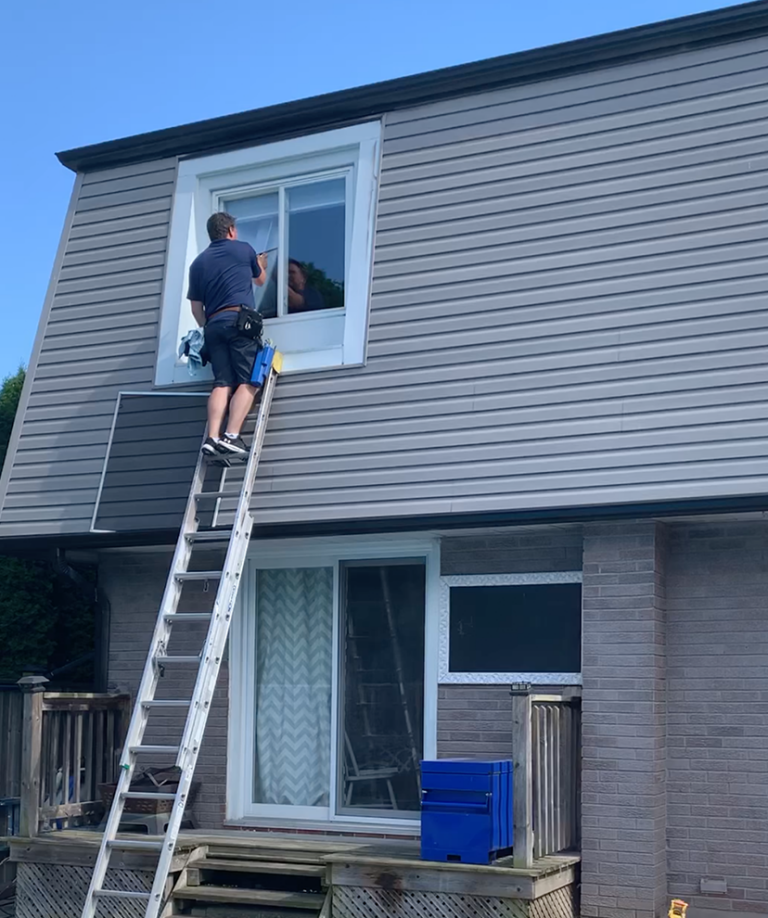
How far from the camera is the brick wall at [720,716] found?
27.3 ft

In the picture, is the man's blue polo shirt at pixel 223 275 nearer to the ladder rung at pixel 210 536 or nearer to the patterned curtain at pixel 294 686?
the ladder rung at pixel 210 536

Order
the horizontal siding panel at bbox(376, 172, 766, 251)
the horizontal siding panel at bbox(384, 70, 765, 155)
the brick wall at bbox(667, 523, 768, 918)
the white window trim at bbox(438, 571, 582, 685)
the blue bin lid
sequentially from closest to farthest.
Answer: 1. the blue bin lid
2. the brick wall at bbox(667, 523, 768, 918)
3. the horizontal siding panel at bbox(376, 172, 766, 251)
4. the horizontal siding panel at bbox(384, 70, 765, 155)
5. the white window trim at bbox(438, 571, 582, 685)

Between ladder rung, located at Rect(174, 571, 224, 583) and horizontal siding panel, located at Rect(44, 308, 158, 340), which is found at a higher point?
horizontal siding panel, located at Rect(44, 308, 158, 340)

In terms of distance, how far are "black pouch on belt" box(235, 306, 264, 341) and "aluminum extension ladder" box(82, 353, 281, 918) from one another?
26 cm

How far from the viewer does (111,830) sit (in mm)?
8102

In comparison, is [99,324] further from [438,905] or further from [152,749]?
[438,905]

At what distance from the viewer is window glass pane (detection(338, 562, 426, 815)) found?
9.64m

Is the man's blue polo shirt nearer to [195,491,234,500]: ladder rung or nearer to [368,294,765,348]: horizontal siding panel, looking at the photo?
[368,294,765,348]: horizontal siding panel

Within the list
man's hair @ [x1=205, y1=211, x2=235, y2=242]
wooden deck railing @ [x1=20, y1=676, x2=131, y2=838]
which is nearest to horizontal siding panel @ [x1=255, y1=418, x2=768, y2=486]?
man's hair @ [x1=205, y1=211, x2=235, y2=242]

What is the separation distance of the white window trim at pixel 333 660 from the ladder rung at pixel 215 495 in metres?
0.71

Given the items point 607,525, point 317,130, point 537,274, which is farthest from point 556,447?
point 317,130

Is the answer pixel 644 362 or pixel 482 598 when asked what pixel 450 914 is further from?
pixel 644 362

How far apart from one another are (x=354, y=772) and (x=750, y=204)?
4938 millimetres

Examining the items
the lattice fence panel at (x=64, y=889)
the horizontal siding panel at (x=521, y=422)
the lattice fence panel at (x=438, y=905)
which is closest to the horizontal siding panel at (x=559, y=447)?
the horizontal siding panel at (x=521, y=422)
